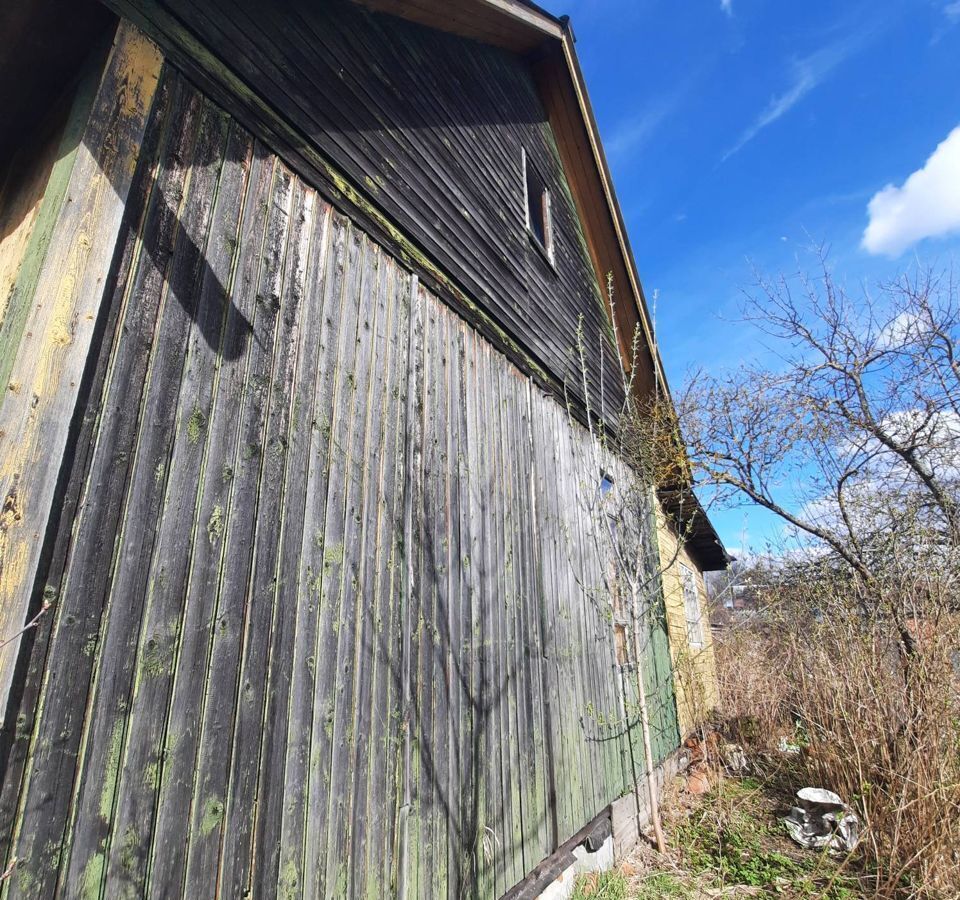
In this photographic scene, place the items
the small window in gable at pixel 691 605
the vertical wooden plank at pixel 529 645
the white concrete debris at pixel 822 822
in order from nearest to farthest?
the vertical wooden plank at pixel 529 645 < the white concrete debris at pixel 822 822 < the small window in gable at pixel 691 605

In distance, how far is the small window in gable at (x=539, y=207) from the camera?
21.4ft

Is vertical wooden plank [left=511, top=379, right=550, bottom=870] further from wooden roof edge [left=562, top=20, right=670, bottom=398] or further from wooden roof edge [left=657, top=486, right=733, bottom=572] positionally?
wooden roof edge [left=657, top=486, right=733, bottom=572]

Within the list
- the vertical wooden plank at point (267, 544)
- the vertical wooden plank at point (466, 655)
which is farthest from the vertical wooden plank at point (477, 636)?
the vertical wooden plank at point (267, 544)

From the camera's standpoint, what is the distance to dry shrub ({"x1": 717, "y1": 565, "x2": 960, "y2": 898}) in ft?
13.4

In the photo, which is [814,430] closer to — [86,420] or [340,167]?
[340,167]

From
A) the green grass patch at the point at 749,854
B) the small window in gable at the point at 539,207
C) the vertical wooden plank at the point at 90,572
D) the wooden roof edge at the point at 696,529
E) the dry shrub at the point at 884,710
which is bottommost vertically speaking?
the green grass patch at the point at 749,854

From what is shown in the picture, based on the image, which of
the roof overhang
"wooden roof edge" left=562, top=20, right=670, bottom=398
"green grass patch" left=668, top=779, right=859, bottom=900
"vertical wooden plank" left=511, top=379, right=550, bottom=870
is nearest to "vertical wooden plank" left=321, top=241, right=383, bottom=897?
"vertical wooden plank" left=511, top=379, right=550, bottom=870

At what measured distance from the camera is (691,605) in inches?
441

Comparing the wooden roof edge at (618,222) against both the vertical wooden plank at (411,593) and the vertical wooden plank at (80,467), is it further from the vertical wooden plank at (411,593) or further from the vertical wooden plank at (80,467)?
the vertical wooden plank at (80,467)

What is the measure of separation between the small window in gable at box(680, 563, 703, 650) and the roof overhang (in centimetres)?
182

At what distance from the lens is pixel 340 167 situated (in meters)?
3.14


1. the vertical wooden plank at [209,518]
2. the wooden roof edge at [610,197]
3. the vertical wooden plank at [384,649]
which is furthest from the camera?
the wooden roof edge at [610,197]

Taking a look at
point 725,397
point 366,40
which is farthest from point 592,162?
point 725,397

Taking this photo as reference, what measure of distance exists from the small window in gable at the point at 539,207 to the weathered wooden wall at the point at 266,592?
3369mm
